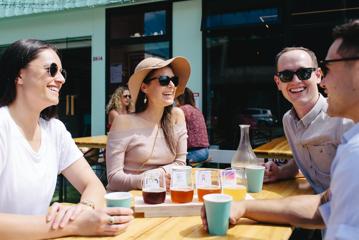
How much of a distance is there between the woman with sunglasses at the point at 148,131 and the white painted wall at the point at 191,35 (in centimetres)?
386

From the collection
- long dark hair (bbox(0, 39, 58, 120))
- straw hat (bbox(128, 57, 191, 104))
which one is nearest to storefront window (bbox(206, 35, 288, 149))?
straw hat (bbox(128, 57, 191, 104))

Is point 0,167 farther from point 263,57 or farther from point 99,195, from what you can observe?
point 263,57

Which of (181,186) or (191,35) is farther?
(191,35)

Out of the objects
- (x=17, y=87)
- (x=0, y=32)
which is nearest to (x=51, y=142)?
(x=17, y=87)

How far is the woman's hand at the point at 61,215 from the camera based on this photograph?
120 centimetres

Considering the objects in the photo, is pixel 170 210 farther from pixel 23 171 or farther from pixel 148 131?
pixel 148 131

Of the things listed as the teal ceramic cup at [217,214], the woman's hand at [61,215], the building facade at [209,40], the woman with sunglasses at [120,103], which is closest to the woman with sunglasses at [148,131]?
the woman's hand at [61,215]

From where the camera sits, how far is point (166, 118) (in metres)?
2.41

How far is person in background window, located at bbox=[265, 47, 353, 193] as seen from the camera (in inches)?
74.9

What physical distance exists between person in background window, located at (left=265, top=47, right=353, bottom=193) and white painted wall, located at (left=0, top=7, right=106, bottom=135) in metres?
5.62

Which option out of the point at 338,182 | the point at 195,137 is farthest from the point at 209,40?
the point at 338,182

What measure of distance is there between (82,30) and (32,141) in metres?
6.36

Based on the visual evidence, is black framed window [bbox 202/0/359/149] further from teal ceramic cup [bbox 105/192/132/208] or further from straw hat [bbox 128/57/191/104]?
teal ceramic cup [bbox 105/192/132/208]

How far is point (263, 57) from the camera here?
20.0ft
